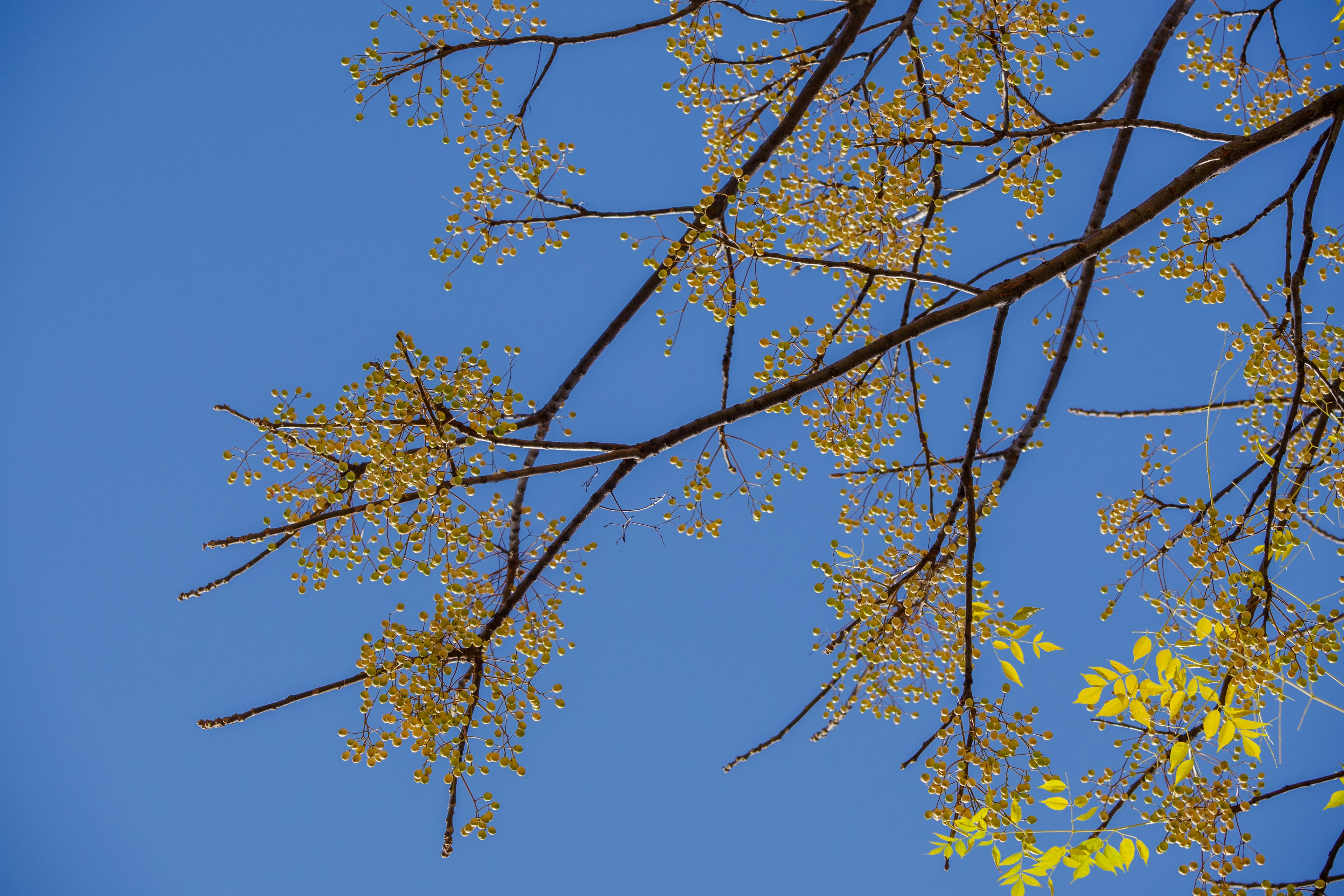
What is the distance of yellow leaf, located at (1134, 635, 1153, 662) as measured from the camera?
306 centimetres

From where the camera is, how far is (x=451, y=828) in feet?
8.89

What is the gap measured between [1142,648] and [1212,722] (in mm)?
360

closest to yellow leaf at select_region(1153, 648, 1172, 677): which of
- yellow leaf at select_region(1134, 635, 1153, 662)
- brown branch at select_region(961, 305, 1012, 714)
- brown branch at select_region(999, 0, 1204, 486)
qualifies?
yellow leaf at select_region(1134, 635, 1153, 662)

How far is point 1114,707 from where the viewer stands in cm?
301

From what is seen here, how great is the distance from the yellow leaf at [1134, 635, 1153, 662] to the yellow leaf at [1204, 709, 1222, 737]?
0.30 m

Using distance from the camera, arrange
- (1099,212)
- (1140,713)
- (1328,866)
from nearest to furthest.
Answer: (1328,866)
(1140,713)
(1099,212)

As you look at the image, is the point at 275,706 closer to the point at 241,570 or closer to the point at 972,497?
the point at 241,570

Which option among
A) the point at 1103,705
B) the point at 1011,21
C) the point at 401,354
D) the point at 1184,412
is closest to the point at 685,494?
the point at 401,354

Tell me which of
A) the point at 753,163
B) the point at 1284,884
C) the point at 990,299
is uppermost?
the point at 753,163

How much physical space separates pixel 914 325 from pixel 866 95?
2.54m

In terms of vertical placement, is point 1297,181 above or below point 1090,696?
above

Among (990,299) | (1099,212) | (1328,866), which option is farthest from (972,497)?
(1099,212)

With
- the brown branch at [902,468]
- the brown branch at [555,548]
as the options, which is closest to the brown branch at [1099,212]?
the brown branch at [902,468]

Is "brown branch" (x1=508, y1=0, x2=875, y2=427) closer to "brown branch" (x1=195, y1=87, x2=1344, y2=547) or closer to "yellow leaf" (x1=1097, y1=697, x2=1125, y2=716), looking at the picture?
"brown branch" (x1=195, y1=87, x2=1344, y2=547)
